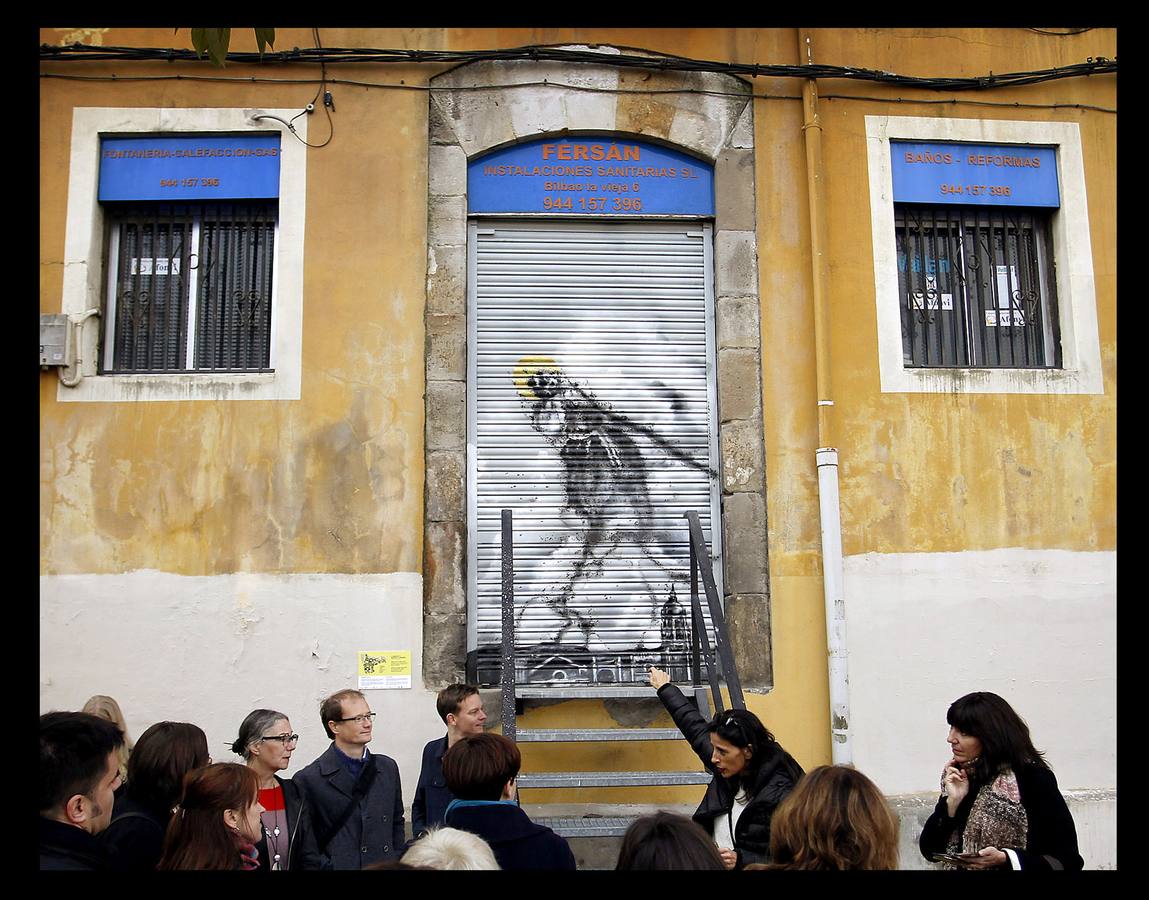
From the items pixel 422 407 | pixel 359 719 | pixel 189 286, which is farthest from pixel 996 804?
pixel 189 286

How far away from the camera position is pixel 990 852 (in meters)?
3.61

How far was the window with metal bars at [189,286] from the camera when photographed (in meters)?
7.39

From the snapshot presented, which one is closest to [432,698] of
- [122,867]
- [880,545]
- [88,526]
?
[88,526]

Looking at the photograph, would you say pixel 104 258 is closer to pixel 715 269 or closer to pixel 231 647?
pixel 231 647

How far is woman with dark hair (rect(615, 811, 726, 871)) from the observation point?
255cm

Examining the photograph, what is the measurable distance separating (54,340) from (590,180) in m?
3.72

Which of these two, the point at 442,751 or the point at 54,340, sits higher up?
the point at 54,340

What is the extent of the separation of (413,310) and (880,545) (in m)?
3.46

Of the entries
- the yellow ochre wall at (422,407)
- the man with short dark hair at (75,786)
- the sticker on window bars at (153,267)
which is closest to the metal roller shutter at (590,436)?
the yellow ochre wall at (422,407)

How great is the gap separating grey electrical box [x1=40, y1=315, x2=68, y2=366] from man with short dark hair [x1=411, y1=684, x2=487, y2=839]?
11.9 ft

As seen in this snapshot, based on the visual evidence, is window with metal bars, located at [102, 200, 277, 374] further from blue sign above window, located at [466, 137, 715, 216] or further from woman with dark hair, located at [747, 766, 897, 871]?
woman with dark hair, located at [747, 766, 897, 871]

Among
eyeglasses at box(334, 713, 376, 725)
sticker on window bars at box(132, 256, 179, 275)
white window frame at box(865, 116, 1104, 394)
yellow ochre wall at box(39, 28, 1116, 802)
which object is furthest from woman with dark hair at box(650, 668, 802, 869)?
sticker on window bars at box(132, 256, 179, 275)

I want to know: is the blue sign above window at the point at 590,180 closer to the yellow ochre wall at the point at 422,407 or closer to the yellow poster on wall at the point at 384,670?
the yellow ochre wall at the point at 422,407

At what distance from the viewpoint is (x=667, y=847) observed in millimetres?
2584
